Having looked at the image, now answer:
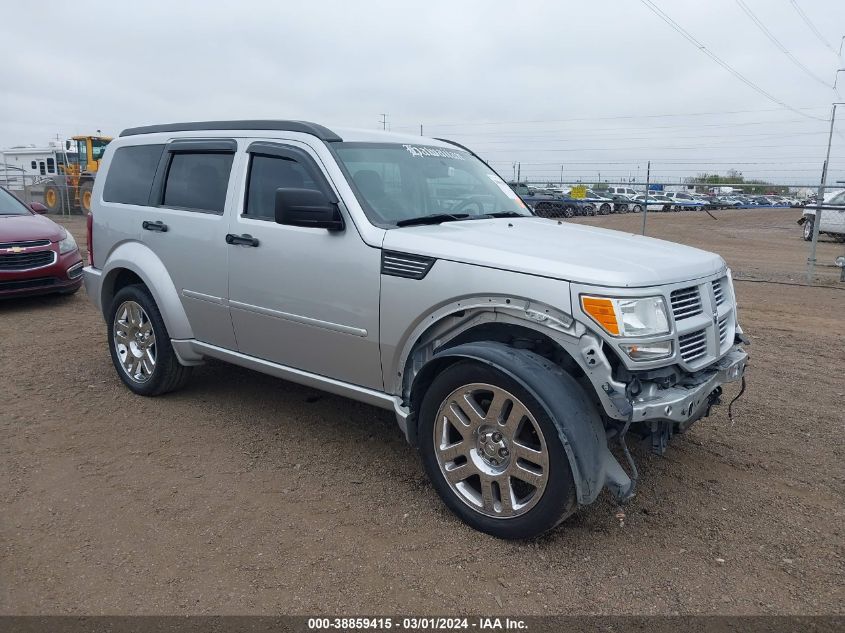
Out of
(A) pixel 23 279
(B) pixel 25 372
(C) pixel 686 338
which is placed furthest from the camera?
Result: (A) pixel 23 279

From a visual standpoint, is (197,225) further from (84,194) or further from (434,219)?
(84,194)

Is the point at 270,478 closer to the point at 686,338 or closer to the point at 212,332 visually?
the point at 212,332

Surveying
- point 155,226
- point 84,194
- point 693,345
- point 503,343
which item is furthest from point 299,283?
point 84,194

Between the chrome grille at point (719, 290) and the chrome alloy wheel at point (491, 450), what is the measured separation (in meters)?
1.33

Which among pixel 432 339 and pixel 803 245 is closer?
pixel 432 339

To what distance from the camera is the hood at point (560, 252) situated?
10.4 ft

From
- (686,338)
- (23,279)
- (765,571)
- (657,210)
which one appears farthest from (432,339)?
(657,210)

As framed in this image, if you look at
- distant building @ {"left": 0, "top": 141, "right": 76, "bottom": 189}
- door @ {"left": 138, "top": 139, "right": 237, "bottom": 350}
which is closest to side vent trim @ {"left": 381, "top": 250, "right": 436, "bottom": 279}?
door @ {"left": 138, "top": 139, "right": 237, "bottom": 350}

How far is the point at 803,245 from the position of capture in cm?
2019

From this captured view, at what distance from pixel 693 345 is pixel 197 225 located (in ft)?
10.7

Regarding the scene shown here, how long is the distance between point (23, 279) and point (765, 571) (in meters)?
8.48

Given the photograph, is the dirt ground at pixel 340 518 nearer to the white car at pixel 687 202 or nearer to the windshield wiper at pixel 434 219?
the windshield wiper at pixel 434 219

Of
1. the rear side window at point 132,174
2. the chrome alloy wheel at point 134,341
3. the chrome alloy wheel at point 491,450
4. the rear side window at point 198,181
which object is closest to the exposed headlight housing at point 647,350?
the chrome alloy wheel at point 491,450

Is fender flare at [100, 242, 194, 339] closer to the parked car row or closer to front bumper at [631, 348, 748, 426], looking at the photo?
front bumper at [631, 348, 748, 426]
